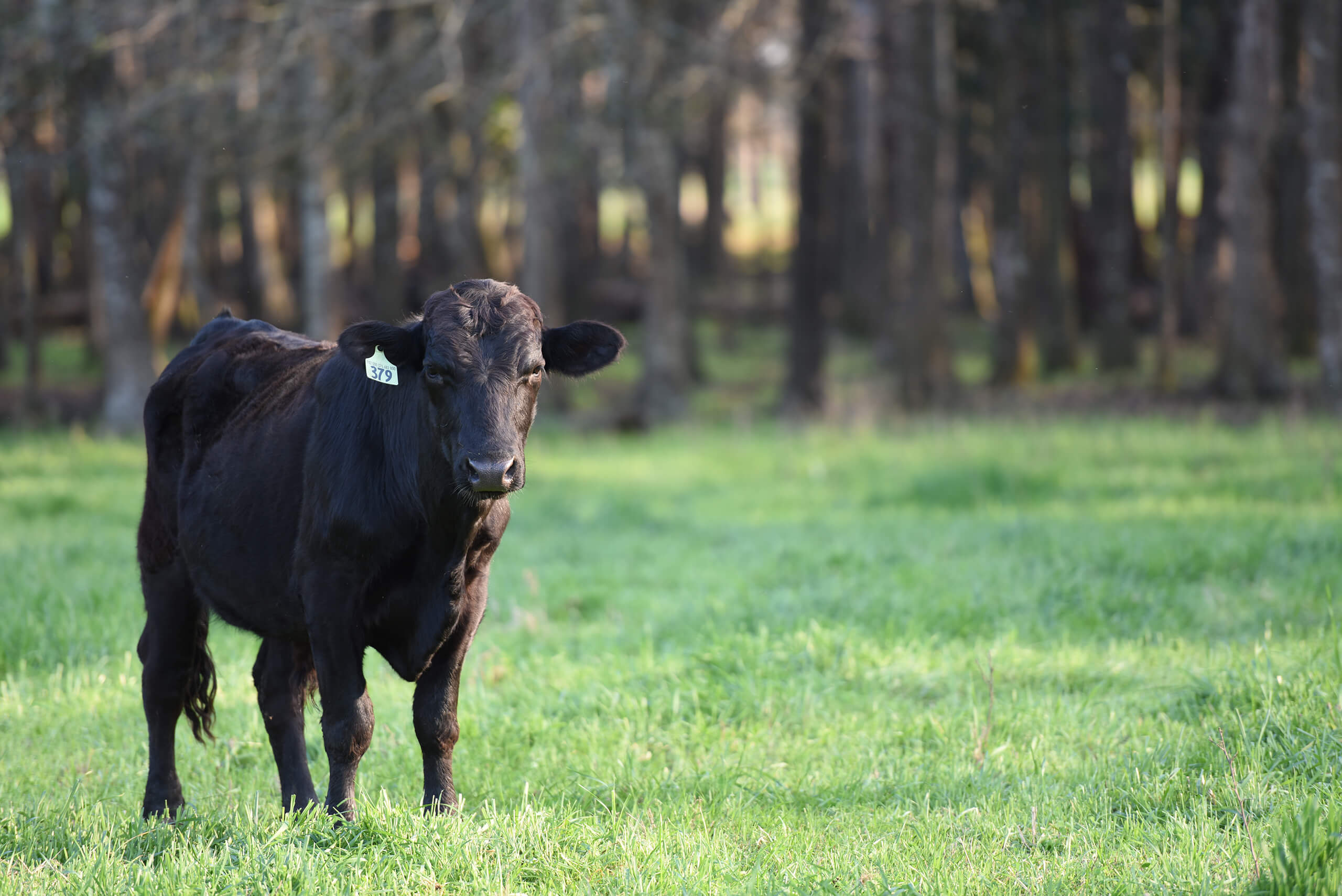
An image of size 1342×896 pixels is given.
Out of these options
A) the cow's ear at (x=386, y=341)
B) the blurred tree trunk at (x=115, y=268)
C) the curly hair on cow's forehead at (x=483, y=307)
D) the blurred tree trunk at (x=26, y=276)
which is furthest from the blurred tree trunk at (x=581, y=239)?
the cow's ear at (x=386, y=341)

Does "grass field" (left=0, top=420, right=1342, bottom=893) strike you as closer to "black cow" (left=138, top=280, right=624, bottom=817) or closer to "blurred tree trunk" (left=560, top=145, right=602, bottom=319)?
"black cow" (left=138, top=280, right=624, bottom=817)

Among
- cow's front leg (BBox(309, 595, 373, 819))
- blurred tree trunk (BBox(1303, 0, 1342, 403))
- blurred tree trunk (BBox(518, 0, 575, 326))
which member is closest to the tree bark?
blurred tree trunk (BBox(518, 0, 575, 326))

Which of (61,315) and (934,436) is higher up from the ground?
(61,315)

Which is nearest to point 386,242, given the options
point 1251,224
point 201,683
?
point 1251,224

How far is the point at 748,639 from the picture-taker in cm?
614

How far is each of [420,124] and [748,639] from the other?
15915mm

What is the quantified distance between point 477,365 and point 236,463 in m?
1.17

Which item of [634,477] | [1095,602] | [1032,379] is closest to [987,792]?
[1095,602]

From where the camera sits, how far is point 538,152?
53.1ft

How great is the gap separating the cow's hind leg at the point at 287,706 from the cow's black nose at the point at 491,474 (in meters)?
1.44

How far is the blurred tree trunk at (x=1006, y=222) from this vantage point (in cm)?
1964

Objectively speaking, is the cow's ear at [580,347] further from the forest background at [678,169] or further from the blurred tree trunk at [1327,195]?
the blurred tree trunk at [1327,195]

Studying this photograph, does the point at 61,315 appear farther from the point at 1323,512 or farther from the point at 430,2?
the point at 1323,512

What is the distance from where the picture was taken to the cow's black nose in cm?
366
